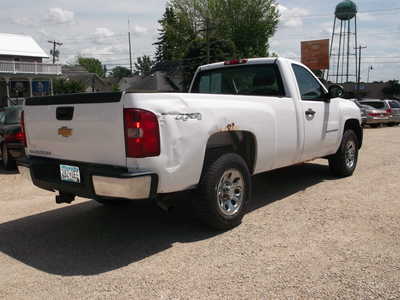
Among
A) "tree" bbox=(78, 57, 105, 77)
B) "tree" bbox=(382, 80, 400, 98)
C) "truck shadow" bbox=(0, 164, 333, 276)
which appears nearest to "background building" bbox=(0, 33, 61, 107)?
"truck shadow" bbox=(0, 164, 333, 276)

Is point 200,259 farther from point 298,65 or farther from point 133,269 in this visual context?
point 298,65

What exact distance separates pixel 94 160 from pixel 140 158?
566mm

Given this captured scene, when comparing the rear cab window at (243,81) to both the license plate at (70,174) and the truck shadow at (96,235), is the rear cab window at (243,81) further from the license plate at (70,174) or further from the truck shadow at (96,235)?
the license plate at (70,174)

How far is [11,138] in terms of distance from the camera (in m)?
8.83

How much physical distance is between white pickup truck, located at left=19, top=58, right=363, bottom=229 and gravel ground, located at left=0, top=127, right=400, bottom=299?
47 cm

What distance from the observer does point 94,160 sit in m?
3.88

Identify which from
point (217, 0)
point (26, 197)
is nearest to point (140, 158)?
point (26, 197)

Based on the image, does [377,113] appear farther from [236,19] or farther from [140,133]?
[236,19]

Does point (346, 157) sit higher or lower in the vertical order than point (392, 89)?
lower

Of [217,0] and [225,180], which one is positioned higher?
[217,0]

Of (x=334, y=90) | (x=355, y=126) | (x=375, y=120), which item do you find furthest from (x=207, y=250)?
(x=375, y=120)

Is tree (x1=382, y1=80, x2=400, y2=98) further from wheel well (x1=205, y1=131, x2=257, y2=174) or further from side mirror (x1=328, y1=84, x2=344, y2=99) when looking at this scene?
wheel well (x1=205, y1=131, x2=257, y2=174)

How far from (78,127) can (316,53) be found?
46518 mm

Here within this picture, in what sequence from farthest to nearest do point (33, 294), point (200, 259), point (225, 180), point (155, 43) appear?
point (155, 43) < point (225, 180) < point (200, 259) < point (33, 294)
